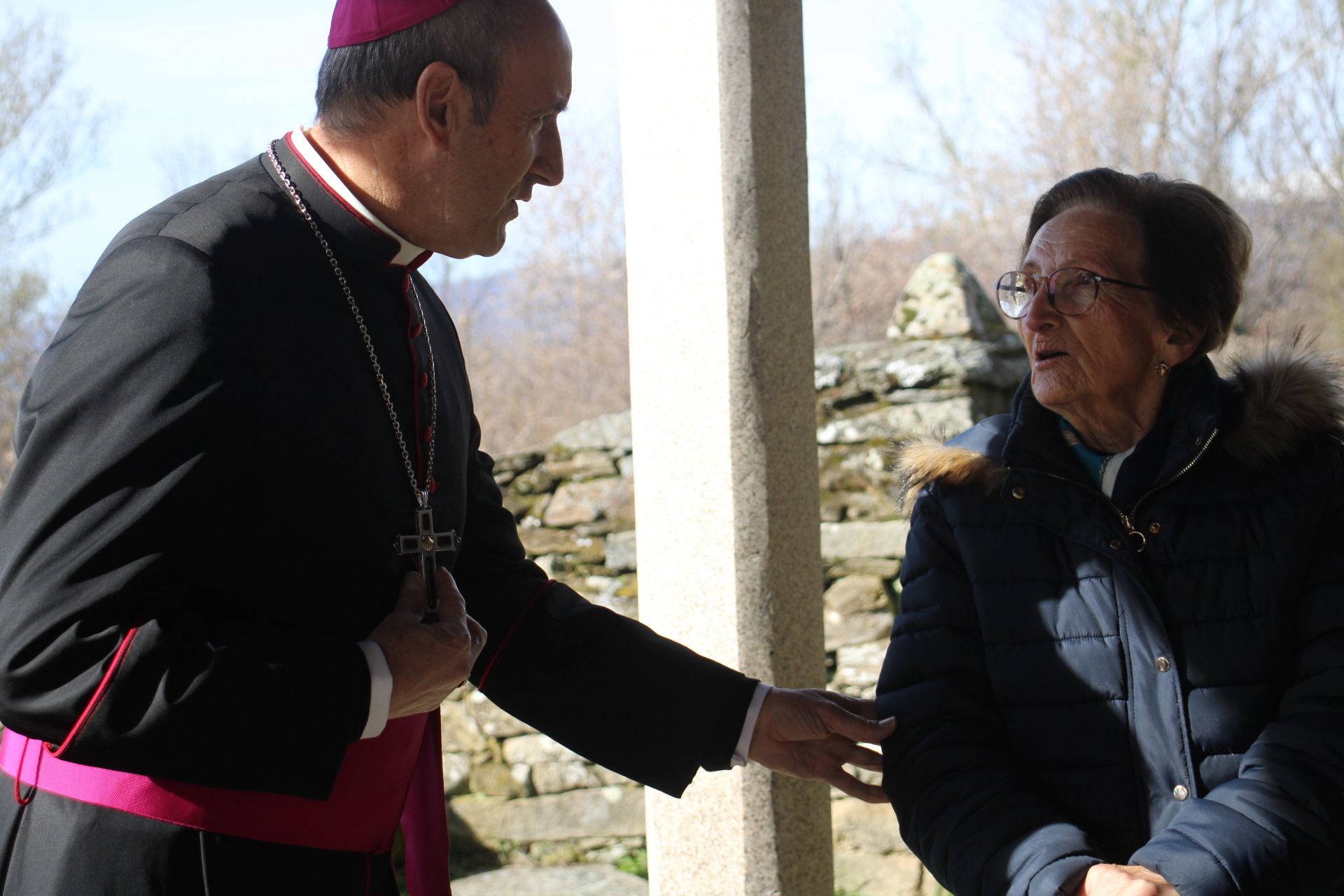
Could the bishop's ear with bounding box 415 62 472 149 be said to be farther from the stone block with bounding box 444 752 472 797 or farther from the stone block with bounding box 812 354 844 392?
the stone block with bounding box 444 752 472 797

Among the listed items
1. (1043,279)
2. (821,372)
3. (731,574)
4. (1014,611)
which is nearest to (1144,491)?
(1014,611)

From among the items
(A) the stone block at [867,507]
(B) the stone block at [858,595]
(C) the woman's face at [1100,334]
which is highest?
(C) the woman's face at [1100,334]

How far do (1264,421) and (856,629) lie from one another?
2909mm

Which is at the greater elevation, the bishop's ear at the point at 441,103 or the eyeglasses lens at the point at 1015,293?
the bishop's ear at the point at 441,103

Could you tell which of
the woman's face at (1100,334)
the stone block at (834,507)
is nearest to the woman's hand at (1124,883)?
the woman's face at (1100,334)

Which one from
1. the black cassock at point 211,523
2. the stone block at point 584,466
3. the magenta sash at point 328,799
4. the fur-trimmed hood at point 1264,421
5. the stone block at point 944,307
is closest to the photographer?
the black cassock at point 211,523

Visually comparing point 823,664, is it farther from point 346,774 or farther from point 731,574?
point 346,774

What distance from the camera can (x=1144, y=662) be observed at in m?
Answer: 1.96

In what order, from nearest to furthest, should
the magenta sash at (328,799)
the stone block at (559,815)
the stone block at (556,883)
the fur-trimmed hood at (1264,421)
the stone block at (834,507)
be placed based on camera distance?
1. the magenta sash at (328,799)
2. the fur-trimmed hood at (1264,421)
3. the stone block at (556,883)
4. the stone block at (834,507)
5. the stone block at (559,815)

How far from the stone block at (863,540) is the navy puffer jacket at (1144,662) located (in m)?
2.64

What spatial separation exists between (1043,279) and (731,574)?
91 cm

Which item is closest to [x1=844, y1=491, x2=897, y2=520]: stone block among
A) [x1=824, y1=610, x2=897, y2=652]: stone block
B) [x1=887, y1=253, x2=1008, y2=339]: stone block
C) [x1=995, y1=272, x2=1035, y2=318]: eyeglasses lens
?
[x1=824, y1=610, x2=897, y2=652]: stone block

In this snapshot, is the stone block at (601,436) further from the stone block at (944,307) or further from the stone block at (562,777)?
the stone block at (562,777)

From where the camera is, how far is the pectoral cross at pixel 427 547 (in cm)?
175
